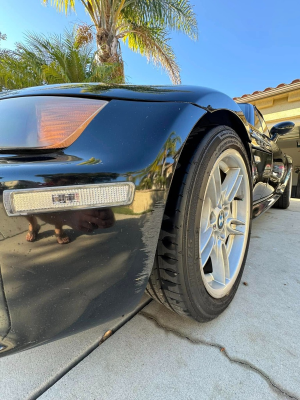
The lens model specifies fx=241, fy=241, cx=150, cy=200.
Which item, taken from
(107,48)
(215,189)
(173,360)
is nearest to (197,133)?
(215,189)

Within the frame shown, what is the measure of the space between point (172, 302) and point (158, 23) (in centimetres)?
829

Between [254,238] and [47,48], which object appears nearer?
[254,238]

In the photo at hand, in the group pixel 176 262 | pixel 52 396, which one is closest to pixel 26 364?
pixel 52 396

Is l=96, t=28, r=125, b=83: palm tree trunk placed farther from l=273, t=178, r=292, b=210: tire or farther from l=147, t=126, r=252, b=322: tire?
l=147, t=126, r=252, b=322: tire

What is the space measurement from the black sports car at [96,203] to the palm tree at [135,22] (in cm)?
679

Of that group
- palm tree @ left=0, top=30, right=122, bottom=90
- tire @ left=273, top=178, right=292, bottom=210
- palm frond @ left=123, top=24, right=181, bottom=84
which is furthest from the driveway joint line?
palm frond @ left=123, top=24, right=181, bottom=84

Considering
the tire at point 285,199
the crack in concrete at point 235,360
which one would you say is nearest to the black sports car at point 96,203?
the crack in concrete at point 235,360

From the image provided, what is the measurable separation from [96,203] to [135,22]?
8232 mm

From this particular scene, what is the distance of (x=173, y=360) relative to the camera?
1040mm

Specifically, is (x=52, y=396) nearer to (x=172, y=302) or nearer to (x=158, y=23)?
(x=172, y=302)

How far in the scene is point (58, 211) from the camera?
0.68 metres

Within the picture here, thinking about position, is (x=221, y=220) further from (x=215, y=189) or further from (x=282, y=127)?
(x=282, y=127)

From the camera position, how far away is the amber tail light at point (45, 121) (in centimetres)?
80

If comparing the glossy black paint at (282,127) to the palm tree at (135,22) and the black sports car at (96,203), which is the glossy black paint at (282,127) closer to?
the black sports car at (96,203)
